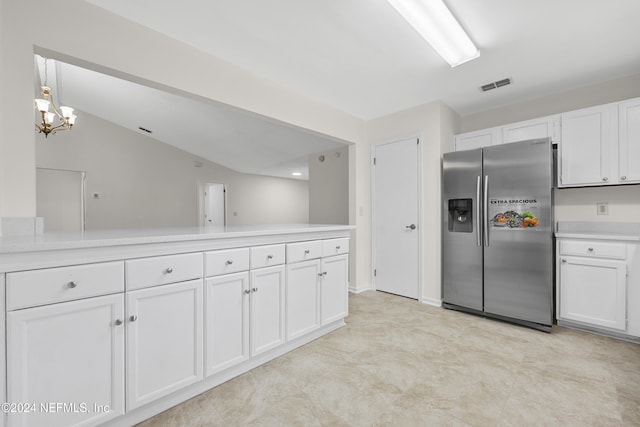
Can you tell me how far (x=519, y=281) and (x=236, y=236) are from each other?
2.66 m

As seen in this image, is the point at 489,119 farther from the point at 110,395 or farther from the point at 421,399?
the point at 110,395

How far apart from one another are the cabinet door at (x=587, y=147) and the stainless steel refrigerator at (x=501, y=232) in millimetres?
420

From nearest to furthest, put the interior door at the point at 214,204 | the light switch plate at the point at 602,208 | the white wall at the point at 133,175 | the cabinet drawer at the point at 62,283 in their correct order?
1. the cabinet drawer at the point at 62,283
2. the light switch plate at the point at 602,208
3. the white wall at the point at 133,175
4. the interior door at the point at 214,204

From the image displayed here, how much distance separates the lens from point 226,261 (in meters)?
1.72

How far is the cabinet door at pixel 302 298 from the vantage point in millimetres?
2104

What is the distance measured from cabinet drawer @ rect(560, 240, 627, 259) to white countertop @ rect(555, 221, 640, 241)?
56 mm

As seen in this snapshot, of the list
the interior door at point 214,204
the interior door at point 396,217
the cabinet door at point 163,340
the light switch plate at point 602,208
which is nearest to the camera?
the cabinet door at point 163,340

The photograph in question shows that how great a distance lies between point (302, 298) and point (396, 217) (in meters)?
1.93

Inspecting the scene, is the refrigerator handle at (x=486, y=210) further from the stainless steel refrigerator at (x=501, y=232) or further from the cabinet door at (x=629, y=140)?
the cabinet door at (x=629, y=140)

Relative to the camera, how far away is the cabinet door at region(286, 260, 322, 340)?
2.10 metres

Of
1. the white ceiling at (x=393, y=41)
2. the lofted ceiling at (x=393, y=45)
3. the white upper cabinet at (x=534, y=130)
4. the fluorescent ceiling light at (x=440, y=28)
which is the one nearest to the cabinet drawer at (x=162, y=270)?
the lofted ceiling at (x=393, y=45)

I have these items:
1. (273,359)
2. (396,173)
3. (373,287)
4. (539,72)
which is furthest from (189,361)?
(539,72)

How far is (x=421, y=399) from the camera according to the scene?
1602 millimetres

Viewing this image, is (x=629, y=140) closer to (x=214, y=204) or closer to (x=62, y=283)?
(x=62, y=283)
